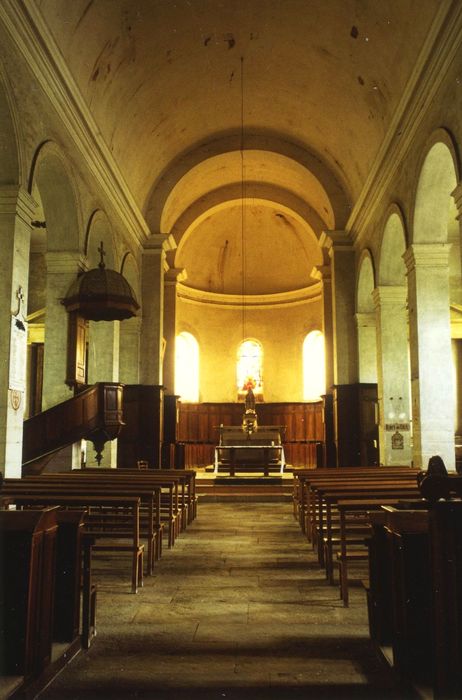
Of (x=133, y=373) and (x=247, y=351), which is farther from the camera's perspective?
(x=247, y=351)

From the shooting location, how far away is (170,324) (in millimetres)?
18219

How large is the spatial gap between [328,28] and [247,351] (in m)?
13.0

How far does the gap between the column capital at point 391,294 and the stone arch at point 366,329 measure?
2044 mm

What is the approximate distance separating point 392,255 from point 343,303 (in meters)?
2.93

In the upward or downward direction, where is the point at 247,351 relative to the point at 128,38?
downward

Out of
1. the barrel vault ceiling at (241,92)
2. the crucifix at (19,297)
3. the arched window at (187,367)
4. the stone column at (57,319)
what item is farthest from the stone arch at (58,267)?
the arched window at (187,367)

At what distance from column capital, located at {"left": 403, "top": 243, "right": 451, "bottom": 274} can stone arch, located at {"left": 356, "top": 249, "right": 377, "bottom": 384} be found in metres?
4.97

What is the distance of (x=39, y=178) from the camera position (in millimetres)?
10781

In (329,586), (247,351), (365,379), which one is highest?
(247,351)

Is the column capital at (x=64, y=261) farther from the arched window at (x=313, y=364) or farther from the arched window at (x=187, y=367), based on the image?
the arched window at (x=313, y=364)

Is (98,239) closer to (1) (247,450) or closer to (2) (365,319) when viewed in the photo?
(1) (247,450)

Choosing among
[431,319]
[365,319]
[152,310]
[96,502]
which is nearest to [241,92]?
[152,310]

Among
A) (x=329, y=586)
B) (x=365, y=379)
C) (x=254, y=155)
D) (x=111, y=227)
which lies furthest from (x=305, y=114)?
(x=329, y=586)

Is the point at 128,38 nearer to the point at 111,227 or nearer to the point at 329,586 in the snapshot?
the point at 111,227
